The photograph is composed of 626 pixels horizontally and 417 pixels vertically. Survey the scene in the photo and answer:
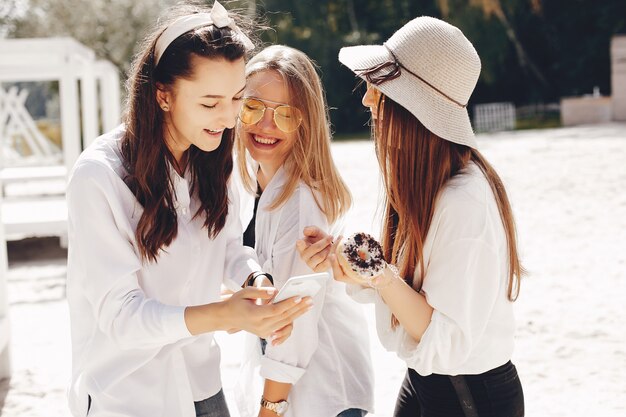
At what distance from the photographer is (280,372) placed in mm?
2445

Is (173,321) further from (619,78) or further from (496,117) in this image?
(496,117)

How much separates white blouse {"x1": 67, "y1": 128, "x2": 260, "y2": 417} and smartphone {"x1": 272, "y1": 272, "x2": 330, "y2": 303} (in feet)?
0.80

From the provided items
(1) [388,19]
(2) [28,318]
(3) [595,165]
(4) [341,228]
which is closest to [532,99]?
(1) [388,19]

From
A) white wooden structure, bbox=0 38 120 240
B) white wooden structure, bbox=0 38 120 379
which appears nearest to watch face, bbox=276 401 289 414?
white wooden structure, bbox=0 38 120 379

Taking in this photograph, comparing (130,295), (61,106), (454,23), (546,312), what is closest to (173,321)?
(130,295)

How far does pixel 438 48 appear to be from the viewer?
2221mm

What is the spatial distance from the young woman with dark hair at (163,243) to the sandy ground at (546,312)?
0.77m

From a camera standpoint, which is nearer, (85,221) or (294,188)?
(85,221)

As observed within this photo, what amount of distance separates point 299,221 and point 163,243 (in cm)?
57

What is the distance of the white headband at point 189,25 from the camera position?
211 cm

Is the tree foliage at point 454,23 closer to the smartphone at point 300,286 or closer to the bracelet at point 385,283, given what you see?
the bracelet at point 385,283

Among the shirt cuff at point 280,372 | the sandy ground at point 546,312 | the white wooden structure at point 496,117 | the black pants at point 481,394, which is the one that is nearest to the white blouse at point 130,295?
the shirt cuff at point 280,372

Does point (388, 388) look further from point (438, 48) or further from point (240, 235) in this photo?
point (438, 48)

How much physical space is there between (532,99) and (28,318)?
29075mm
